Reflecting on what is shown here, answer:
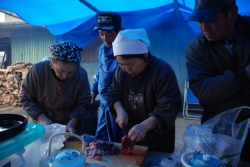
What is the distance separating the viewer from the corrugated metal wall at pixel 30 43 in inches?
391

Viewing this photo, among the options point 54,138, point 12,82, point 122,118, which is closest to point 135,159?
point 122,118

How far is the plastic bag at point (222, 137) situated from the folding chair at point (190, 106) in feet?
18.3

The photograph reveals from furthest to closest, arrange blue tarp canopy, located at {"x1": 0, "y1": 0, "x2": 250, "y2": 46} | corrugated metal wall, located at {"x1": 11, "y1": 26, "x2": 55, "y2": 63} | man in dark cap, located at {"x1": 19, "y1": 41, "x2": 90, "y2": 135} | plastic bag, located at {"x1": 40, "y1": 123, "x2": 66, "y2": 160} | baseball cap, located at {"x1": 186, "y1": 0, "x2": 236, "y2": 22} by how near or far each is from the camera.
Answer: corrugated metal wall, located at {"x1": 11, "y1": 26, "x2": 55, "y2": 63}, blue tarp canopy, located at {"x1": 0, "y1": 0, "x2": 250, "y2": 46}, man in dark cap, located at {"x1": 19, "y1": 41, "x2": 90, "y2": 135}, plastic bag, located at {"x1": 40, "y1": 123, "x2": 66, "y2": 160}, baseball cap, located at {"x1": 186, "y1": 0, "x2": 236, "y2": 22}

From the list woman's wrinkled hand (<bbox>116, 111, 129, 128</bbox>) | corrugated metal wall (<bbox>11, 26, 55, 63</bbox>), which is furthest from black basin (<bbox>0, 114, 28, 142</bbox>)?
corrugated metal wall (<bbox>11, 26, 55, 63</bbox>)

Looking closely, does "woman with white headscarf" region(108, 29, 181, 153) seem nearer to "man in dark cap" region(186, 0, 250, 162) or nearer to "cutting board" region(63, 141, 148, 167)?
"cutting board" region(63, 141, 148, 167)

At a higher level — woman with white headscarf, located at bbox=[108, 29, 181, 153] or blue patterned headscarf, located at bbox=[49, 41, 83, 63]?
blue patterned headscarf, located at bbox=[49, 41, 83, 63]

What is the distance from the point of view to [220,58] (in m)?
1.84

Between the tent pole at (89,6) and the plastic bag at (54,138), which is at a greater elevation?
the tent pole at (89,6)

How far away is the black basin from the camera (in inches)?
39.5

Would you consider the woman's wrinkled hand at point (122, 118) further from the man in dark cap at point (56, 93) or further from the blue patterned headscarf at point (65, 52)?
the blue patterned headscarf at point (65, 52)

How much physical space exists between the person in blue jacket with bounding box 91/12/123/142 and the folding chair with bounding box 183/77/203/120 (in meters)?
4.45

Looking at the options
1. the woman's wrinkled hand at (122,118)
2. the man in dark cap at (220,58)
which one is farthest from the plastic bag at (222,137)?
the woman's wrinkled hand at (122,118)

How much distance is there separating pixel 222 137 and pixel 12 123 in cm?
123

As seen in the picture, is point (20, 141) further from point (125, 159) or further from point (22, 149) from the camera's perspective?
point (125, 159)
